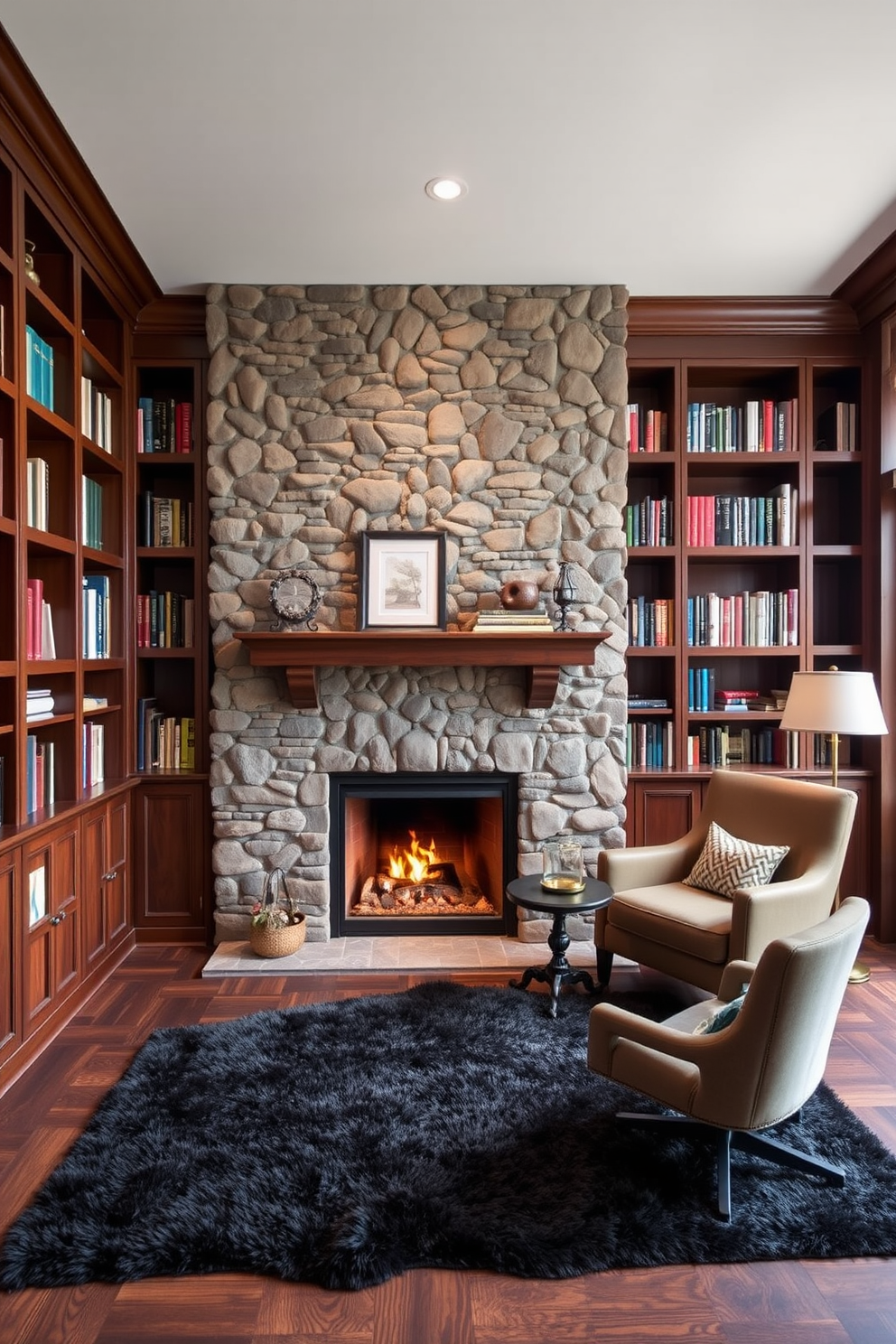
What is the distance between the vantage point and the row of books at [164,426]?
411 cm

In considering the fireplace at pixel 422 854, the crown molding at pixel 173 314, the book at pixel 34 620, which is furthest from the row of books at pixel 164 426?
the fireplace at pixel 422 854

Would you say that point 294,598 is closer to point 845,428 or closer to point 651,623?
point 651,623

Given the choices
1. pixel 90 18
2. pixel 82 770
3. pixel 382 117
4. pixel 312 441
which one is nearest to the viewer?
pixel 90 18

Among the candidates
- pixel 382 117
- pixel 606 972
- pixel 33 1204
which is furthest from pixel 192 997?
pixel 382 117

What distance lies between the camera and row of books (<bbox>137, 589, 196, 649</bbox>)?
4.11 metres

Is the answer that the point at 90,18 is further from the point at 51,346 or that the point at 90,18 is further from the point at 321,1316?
the point at 321,1316

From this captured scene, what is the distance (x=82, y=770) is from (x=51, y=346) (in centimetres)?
176

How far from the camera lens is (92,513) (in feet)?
12.4

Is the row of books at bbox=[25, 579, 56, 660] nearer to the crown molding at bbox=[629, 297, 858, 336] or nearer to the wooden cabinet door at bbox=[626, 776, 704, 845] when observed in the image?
the wooden cabinet door at bbox=[626, 776, 704, 845]

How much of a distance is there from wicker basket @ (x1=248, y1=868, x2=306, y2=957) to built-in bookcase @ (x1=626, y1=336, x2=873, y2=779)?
183 cm

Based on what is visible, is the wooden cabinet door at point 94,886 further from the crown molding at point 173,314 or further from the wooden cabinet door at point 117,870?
the crown molding at point 173,314

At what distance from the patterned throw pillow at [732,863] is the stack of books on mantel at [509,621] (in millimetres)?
1188

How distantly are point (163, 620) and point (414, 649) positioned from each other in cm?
135

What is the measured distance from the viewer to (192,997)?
135 inches
